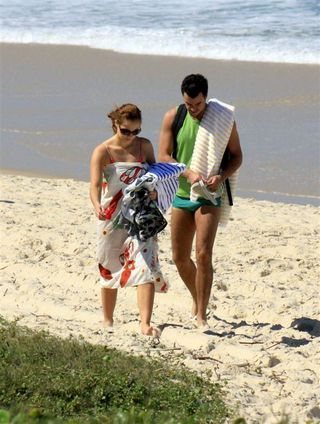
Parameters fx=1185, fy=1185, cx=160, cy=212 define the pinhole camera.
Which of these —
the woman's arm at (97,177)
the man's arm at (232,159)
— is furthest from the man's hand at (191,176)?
the woman's arm at (97,177)

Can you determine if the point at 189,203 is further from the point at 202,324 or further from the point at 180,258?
the point at 202,324

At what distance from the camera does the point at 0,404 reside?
636 centimetres

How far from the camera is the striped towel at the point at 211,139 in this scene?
8078 millimetres

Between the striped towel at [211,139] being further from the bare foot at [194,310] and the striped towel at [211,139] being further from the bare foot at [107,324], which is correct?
the bare foot at [107,324]

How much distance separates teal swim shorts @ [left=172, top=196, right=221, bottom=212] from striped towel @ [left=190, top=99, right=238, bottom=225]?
5 cm

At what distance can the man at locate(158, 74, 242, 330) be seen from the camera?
26.5 feet

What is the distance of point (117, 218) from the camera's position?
25.9 feet

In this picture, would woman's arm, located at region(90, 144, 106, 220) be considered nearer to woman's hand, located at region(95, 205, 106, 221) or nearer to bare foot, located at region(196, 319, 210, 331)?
woman's hand, located at region(95, 205, 106, 221)

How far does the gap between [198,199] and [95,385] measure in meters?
2.01

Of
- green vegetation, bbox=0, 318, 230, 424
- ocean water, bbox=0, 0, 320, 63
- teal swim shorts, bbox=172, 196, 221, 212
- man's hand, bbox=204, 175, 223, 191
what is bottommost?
ocean water, bbox=0, 0, 320, 63

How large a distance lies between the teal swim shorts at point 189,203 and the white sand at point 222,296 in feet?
2.78

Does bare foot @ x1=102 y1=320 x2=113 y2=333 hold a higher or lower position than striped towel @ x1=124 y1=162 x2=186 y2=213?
lower

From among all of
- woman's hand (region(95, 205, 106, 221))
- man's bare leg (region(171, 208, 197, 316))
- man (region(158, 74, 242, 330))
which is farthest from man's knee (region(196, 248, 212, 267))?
woman's hand (region(95, 205, 106, 221))

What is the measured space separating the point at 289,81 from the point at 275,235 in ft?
27.1
